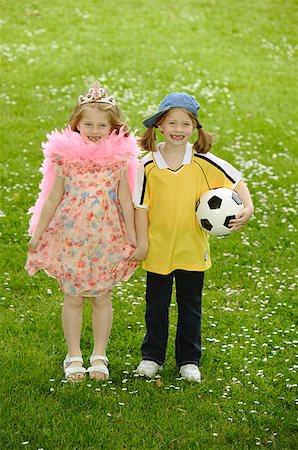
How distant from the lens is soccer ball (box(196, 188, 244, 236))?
17.1 feet

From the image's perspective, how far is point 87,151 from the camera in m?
5.24

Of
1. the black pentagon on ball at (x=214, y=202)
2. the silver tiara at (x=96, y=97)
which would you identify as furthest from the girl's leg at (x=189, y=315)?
the silver tiara at (x=96, y=97)

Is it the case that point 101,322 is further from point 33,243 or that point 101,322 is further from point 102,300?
point 33,243

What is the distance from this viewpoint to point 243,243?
8.18 metres

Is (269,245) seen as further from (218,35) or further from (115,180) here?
(218,35)

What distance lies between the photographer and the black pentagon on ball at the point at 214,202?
5.22 m

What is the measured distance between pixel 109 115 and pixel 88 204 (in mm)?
563

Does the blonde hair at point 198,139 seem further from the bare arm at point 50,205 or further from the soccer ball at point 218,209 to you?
the bare arm at point 50,205

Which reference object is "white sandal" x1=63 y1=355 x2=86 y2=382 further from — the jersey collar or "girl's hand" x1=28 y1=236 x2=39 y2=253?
the jersey collar

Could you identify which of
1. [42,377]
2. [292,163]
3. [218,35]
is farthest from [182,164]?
[218,35]

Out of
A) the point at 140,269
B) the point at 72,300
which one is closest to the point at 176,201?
the point at 72,300

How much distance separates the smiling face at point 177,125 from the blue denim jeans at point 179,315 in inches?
32.8

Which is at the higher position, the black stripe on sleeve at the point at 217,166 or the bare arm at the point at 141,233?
the black stripe on sleeve at the point at 217,166

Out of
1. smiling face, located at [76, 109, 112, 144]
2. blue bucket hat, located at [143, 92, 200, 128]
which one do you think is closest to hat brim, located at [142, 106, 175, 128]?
blue bucket hat, located at [143, 92, 200, 128]
